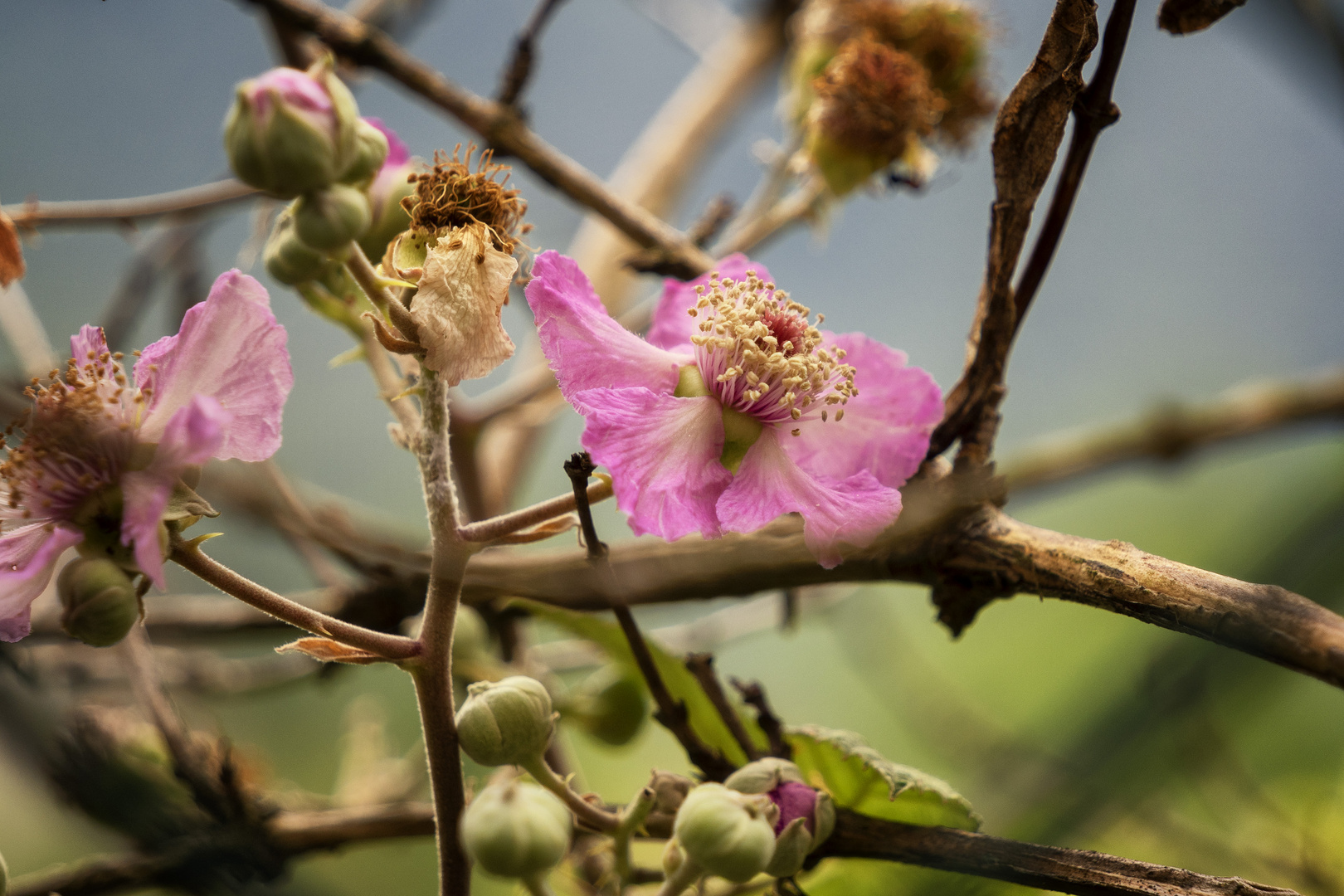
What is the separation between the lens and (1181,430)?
149cm

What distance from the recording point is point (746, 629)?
1572 millimetres

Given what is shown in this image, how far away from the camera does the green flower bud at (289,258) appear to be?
688 millimetres

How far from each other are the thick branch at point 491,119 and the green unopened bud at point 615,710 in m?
0.46

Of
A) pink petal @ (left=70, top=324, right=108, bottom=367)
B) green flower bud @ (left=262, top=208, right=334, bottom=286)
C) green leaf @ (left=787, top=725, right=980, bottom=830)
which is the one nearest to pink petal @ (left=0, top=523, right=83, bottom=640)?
pink petal @ (left=70, top=324, right=108, bottom=367)

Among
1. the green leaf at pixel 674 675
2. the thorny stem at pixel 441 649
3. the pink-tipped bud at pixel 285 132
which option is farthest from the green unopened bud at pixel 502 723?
the pink-tipped bud at pixel 285 132

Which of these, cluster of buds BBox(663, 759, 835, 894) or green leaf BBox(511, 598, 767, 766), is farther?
green leaf BBox(511, 598, 767, 766)

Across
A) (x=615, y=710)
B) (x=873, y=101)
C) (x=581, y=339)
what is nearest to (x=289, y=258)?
(x=581, y=339)

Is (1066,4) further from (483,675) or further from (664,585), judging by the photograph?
(483,675)

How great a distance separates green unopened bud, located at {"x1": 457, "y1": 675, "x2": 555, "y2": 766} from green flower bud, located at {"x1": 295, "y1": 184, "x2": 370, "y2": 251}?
0.31m

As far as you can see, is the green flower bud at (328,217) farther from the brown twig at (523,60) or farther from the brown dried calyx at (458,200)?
the brown twig at (523,60)

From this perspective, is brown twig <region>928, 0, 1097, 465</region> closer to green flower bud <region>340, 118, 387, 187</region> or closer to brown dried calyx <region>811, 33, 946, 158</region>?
green flower bud <region>340, 118, 387, 187</region>

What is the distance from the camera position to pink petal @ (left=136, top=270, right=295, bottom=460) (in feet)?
2.10

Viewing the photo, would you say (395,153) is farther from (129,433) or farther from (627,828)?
(627,828)

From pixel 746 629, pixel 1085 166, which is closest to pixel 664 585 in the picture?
pixel 1085 166
